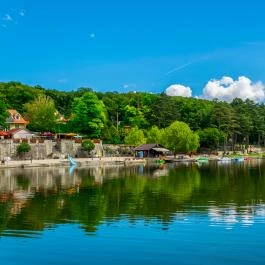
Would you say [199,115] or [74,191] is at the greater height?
[199,115]

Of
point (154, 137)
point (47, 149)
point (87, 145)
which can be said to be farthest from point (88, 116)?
point (154, 137)

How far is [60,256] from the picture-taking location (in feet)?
51.2

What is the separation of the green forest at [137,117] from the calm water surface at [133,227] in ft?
164

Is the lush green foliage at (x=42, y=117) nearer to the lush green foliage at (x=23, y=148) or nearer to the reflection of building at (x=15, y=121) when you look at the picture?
the reflection of building at (x=15, y=121)

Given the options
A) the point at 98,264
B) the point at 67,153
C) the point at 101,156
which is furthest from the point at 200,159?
the point at 98,264

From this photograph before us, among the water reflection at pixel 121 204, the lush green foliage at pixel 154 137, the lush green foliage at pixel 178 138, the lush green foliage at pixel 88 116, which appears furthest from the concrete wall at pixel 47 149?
the water reflection at pixel 121 204

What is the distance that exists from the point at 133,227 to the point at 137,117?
3410 inches

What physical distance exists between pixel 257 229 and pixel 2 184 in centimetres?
2531

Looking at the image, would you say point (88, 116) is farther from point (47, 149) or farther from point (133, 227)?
point (133, 227)

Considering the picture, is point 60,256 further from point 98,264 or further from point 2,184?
point 2,184

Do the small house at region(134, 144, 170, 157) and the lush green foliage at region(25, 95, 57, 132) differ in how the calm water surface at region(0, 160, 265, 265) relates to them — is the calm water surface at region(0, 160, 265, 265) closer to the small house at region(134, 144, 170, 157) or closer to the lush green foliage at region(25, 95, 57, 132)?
the small house at region(134, 144, 170, 157)

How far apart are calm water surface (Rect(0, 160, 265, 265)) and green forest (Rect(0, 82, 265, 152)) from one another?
1963 inches

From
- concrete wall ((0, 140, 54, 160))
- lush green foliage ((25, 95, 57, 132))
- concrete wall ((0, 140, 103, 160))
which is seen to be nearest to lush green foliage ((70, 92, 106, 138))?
concrete wall ((0, 140, 103, 160))

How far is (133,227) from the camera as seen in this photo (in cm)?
1983
